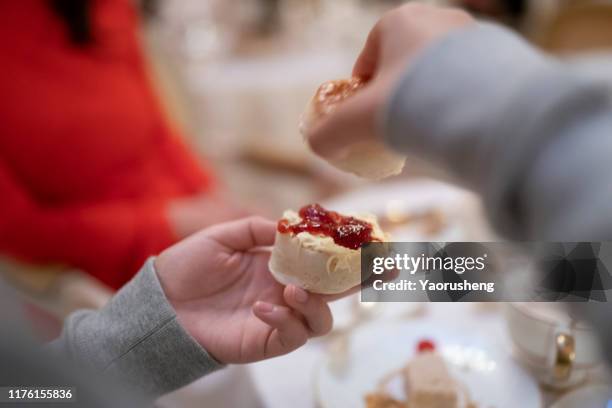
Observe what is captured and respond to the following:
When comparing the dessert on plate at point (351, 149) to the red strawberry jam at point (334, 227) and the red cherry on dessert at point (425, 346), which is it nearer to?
the red strawberry jam at point (334, 227)

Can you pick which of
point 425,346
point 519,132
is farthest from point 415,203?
point 519,132

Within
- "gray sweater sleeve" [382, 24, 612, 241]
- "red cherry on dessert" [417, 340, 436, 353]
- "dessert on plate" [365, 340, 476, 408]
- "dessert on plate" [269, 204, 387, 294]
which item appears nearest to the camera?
"gray sweater sleeve" [382, 24, 612, 241]

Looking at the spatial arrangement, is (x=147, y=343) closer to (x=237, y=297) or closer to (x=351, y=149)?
(x=237, y=297)

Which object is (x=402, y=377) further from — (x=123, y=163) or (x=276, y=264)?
(x=123, y=163)

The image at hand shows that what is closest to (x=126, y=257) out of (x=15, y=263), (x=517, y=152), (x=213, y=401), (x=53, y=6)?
(x=15, y=263)

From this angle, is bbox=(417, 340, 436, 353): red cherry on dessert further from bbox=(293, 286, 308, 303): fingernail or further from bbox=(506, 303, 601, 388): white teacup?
bbox=(293, 286, 308, 303): fingernail

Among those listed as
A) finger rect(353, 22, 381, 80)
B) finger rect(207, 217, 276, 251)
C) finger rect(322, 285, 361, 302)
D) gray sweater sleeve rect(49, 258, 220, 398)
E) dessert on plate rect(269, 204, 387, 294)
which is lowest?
gray sweater sleeve rect(49, 258, 220, 398)

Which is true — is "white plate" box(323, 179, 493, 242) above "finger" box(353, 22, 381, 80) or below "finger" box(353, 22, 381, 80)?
above

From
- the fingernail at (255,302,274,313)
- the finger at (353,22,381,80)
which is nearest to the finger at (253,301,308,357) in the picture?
the fingernail at (255,302,274,313)
